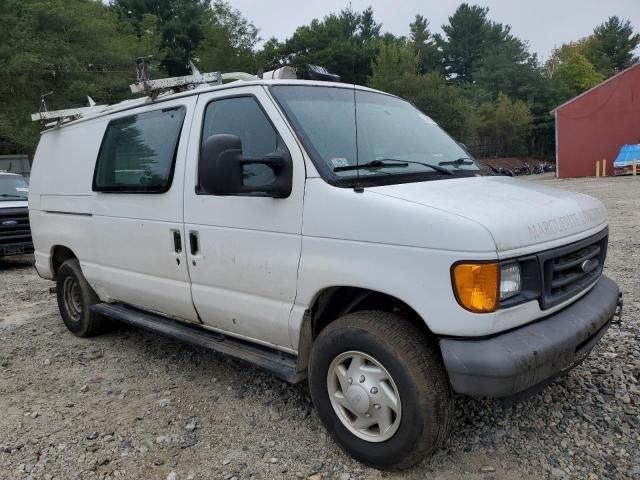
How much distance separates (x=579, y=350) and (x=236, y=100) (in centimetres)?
244

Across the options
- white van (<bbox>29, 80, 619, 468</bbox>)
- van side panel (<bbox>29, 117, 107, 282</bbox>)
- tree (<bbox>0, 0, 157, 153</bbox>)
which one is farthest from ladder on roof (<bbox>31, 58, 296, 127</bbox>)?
tree (<bbox>0, 0, 157, 153</bbox>)

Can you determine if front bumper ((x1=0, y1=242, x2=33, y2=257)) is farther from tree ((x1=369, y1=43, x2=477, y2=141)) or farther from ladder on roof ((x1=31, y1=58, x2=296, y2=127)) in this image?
tree ((x1=369, y1=43, x2=477, y2=141))

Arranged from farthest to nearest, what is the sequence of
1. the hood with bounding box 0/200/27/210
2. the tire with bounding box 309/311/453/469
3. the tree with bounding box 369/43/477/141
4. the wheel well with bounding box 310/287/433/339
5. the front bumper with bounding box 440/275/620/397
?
1. the tree with bounding box 369/43/477/141
2. the hood with bounding box 0/200/27/210
3. the wheel well with bounding box 310/287/433/339
4. the tire with bounding box 309/311/453/469
5. the front bumper with bounding box 440/275/620/397

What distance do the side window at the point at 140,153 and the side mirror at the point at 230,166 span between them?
0.99 metres

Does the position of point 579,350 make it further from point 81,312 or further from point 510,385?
point 81,312

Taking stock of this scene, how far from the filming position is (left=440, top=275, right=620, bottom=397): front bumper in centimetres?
230

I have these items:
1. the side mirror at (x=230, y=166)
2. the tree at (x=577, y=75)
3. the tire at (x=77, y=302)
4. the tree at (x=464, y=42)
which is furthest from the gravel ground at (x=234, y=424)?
the tree at (x=464, y=42)

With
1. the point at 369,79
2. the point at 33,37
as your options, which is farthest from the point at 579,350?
the point at 369,79

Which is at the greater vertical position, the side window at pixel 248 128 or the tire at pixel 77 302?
the side window at pixel 248 128

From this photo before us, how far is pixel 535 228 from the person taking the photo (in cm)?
249

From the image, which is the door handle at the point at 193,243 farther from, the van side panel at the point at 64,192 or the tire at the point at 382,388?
the van side panel at the point at 64,192

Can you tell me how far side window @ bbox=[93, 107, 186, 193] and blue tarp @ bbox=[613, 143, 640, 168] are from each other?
27.8 metres

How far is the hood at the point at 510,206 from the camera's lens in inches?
94.2

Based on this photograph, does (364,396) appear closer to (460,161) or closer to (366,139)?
(366,139)
